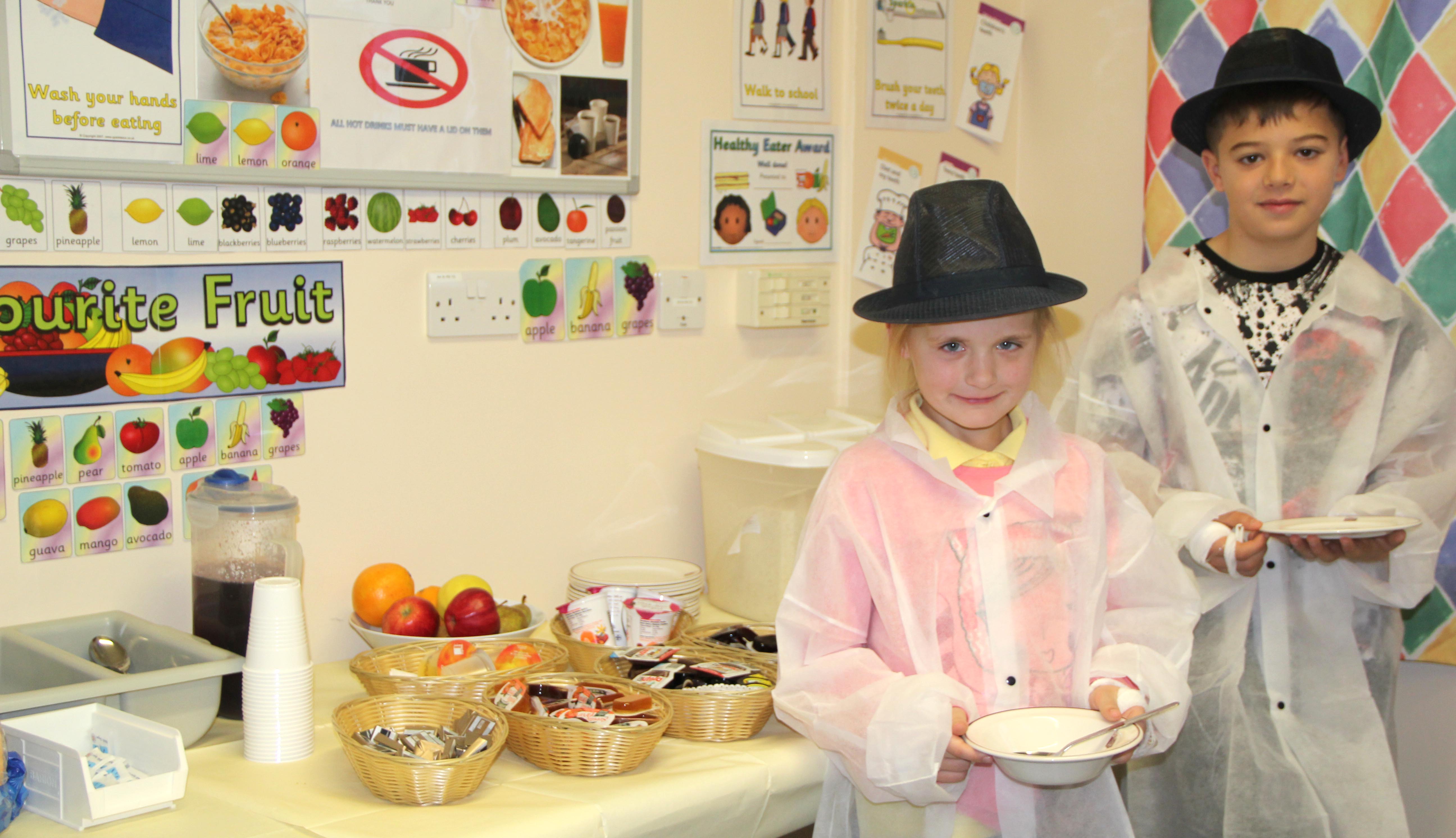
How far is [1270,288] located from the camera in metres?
1.79

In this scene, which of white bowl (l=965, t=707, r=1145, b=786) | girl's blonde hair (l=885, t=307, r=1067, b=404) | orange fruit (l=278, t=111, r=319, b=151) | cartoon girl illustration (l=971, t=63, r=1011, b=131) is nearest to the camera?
white bowl (l=965, t=707, r=1145, b=786)

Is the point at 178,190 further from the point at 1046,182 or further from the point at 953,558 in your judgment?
the point at 1046,182

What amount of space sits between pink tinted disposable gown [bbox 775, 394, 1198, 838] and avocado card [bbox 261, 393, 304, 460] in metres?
0.76

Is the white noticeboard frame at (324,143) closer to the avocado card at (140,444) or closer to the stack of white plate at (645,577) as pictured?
the avocado card at (140,444)

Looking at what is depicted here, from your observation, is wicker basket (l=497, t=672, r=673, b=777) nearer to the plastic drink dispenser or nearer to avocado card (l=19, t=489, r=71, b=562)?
the plastic drink dispenser

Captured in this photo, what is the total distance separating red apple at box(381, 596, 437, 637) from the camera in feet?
5.69

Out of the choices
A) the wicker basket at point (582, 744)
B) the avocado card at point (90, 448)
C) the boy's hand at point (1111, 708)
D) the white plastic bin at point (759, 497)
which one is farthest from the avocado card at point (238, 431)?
the boy's hand at point (1111, 708)

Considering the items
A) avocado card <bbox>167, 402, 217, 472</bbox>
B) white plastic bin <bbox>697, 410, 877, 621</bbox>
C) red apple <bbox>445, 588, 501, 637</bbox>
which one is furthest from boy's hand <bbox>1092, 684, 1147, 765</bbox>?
avocado card <bbox>167, 402, 217, 472</bbox>

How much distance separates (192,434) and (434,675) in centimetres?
47

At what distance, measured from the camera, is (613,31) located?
202 centimetres

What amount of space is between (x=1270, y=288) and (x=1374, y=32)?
0.57 metres

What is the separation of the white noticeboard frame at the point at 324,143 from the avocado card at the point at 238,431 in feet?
0.99

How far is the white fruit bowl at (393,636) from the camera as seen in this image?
1716mm

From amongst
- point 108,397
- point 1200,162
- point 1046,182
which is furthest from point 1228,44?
point 108,397
